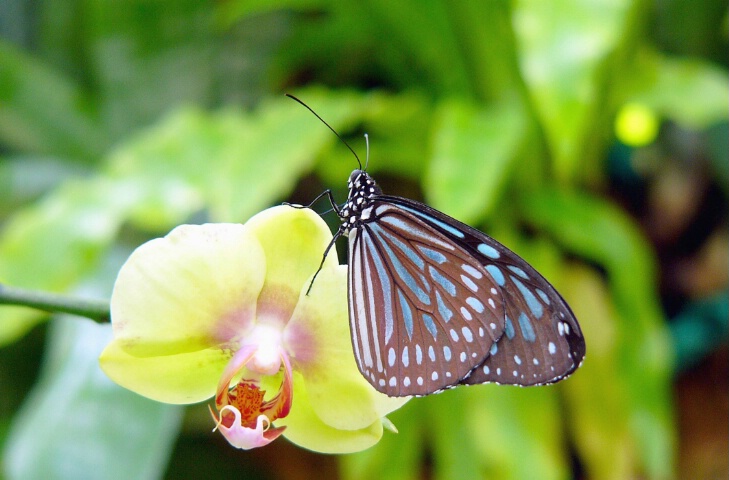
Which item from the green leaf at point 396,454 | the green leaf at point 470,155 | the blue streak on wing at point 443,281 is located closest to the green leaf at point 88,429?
the green leaf at point 396,454

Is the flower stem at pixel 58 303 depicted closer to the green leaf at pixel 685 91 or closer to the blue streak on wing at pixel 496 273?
the blue streak on wing at pixel 496 273

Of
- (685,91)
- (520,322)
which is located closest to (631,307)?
(685,91)

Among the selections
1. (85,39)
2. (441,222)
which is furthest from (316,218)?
(85,39)

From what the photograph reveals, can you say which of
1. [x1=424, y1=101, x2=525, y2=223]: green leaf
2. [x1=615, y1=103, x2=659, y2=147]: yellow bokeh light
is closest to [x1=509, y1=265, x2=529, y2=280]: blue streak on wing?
[x1=424, y1=101, x2=525, y2=223]: green leaf

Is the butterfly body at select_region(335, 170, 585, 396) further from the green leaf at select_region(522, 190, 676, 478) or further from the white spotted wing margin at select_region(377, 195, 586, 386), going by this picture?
the green leaf at select_region(522, 190, 676, 478)

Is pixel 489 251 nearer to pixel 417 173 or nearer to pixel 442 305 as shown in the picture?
pixel 442 305

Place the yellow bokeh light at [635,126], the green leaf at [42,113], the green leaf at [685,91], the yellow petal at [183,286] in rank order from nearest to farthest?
the yellow petal at [183,286] < the green leaf at [685,91] < the yellow bokeh light at [635,126] < the green leaf at [42,113]
